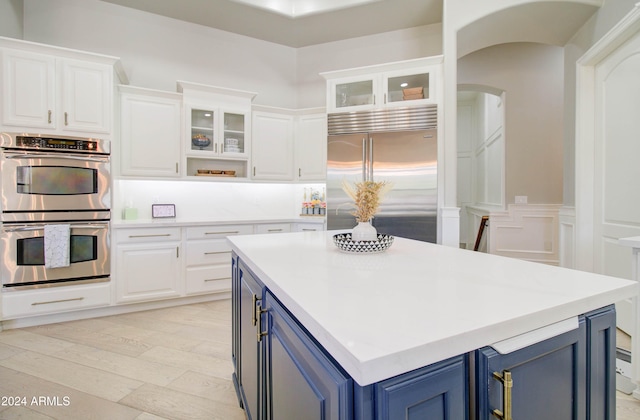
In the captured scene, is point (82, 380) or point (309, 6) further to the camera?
point (309, 6)

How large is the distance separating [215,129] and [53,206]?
1711 millimetres

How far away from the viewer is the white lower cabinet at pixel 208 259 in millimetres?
3285

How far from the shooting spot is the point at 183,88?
345cm

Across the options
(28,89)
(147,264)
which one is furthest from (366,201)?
(28,89)

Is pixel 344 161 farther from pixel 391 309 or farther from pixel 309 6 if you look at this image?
pixel 391 309

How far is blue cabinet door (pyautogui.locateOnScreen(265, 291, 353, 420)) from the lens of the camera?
58 centimetres

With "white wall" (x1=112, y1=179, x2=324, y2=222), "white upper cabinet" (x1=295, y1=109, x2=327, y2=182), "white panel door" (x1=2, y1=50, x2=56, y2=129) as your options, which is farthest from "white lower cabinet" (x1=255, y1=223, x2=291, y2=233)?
"white panel door" (x1=2, y1=50, x2=56, y2=129)

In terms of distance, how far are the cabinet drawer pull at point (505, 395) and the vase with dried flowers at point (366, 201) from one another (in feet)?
2.73

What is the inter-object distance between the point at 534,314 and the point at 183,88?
378 cm

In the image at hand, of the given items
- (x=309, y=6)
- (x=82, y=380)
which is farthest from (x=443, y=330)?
(x=309, y=6)

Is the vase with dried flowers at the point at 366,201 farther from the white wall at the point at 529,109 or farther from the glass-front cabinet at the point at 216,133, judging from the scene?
the white wall at the point at 529,109

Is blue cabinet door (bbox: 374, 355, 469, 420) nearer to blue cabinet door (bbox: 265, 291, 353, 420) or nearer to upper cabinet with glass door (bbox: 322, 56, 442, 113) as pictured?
blue cabinet door (bbox: 265, 291, 353, 420)

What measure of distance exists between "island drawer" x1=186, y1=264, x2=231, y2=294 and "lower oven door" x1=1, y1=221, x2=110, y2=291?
76cm

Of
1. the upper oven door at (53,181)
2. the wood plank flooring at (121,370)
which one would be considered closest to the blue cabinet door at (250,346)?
the wood plank flooring at (121,370)
